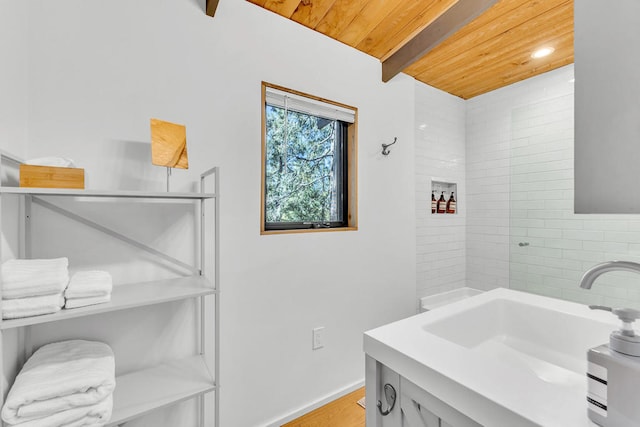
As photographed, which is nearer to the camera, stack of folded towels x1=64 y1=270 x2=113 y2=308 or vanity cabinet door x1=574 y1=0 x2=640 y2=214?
vanity cabinet door x1=574 y1=0 x2=640 y2=214

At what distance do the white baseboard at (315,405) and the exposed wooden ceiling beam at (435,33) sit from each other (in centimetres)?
220

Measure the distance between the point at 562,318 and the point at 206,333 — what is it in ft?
5.12

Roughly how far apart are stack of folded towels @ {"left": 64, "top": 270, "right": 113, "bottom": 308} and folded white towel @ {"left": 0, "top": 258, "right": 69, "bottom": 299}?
3 cm

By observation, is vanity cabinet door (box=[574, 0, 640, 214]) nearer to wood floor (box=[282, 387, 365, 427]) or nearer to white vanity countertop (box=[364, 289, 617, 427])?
white vanity countertop (box=[364, 289, 617, 427])

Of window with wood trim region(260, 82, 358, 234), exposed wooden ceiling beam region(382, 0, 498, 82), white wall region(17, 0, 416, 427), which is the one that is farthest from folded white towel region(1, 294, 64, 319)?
exposed wooden ceiling beam region(382, 0, 498, 82)

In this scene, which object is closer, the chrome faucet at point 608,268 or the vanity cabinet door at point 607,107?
the vanity cabinet door at point 607,107

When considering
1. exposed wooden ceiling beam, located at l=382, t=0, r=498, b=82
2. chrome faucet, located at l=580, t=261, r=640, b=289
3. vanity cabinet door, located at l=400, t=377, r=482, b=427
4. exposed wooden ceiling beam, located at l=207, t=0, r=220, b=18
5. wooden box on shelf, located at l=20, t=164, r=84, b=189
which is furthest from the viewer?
exposed wooden ceiling beam, located at l=382, t=0, r=498, b=82

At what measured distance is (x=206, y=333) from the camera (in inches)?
55.9

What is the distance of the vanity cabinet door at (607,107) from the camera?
483mm

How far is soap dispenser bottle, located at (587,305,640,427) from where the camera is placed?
537mm

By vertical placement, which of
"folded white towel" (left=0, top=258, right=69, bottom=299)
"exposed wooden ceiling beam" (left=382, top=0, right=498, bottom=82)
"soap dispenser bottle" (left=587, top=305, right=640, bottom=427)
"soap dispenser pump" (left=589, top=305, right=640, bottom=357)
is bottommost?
"soap dispenser bottle" (left=587, top=305, right=640, bottom=427)

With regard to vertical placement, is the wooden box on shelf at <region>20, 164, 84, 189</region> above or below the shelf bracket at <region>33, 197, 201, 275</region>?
above

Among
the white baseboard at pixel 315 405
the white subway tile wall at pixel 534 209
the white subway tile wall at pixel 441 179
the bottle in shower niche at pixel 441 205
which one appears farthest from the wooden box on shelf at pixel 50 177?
the white subway tile wall at pixel 534 209

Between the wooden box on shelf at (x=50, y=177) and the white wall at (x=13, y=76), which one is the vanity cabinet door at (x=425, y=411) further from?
the white wall at (x=13, y=76)
